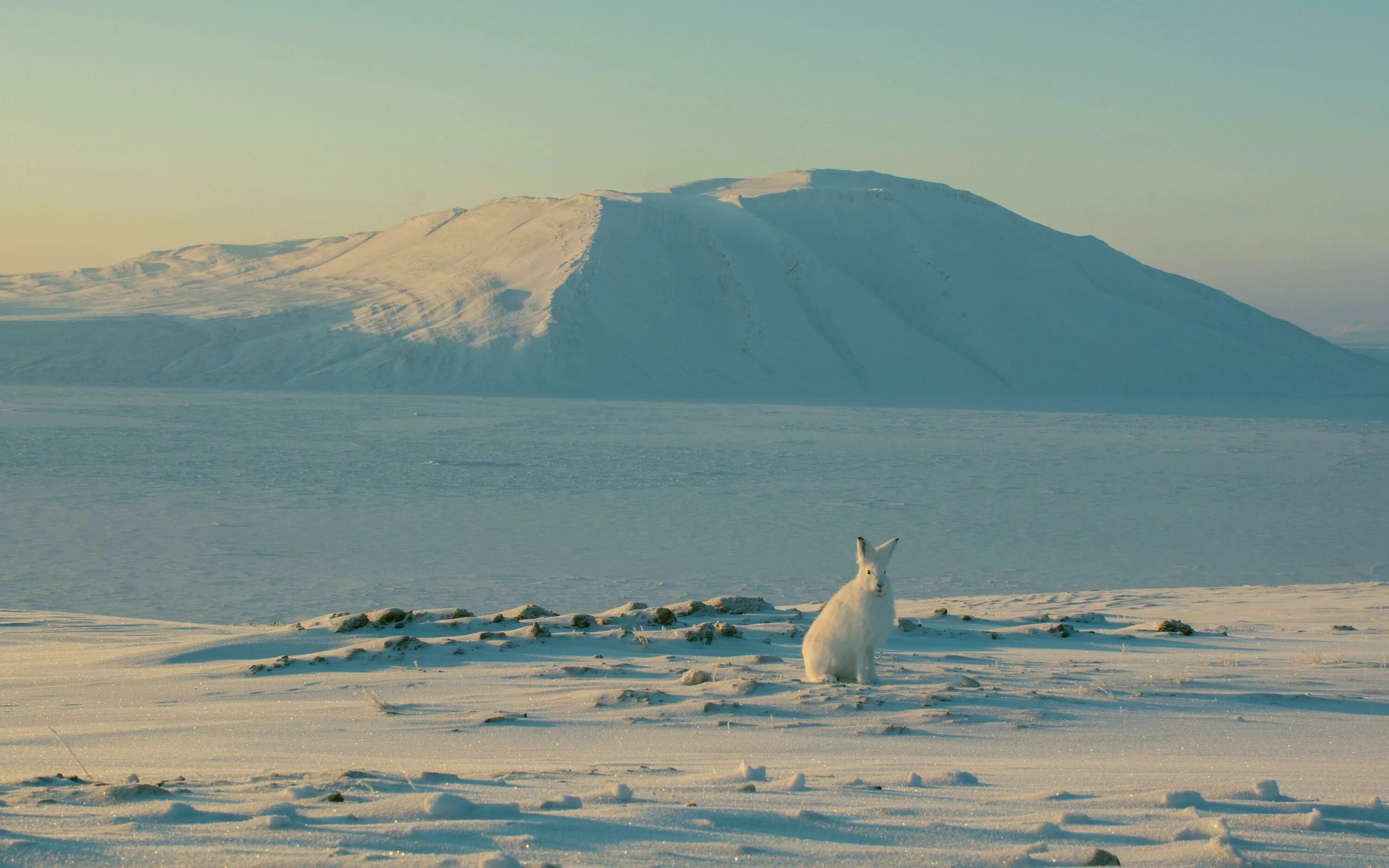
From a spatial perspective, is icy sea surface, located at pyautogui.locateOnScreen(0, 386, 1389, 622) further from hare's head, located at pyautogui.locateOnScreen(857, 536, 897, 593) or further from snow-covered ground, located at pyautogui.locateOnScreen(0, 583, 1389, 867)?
hare's head, located at pyautogui.locateOnScreen(857, 536, 897, 593)

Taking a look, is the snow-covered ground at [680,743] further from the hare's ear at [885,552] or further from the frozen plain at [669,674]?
the hare's ear at [885,552]

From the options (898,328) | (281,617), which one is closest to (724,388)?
(898,328)

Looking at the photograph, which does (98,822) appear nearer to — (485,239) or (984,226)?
(485,239)

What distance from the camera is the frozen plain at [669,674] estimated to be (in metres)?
2.83

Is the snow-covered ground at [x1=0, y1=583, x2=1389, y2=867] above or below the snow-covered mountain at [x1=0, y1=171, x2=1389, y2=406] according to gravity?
below

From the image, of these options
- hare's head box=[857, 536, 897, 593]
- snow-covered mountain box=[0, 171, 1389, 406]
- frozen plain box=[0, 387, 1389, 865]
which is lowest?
frozen plain box=[0, 387, 1389, 865]

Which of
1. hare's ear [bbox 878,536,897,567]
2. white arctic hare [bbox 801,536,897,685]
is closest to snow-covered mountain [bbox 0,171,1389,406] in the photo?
white arctic hare [bbox 801,536,897,685]

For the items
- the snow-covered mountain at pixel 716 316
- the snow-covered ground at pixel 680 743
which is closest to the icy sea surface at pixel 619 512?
the snow-covered ground at pixel 680 743

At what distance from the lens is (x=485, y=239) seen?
2987 inches

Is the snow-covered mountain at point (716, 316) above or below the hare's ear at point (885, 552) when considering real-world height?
above

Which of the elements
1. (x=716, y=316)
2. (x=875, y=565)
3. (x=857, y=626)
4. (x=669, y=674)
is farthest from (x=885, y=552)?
(x=716, y=316)

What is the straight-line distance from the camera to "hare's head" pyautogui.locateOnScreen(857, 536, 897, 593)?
214 inches

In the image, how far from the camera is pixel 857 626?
5555 mm

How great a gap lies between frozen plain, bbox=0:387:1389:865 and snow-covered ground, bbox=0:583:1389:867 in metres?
0.02
